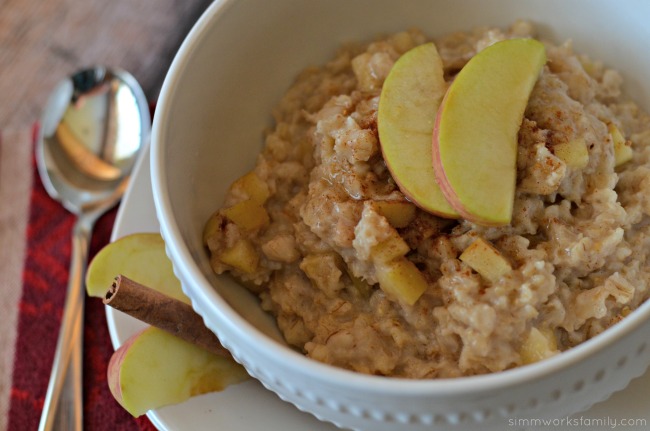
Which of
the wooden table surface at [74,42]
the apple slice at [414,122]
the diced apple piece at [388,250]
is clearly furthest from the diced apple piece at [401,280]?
the wooden table surface at [74,42]

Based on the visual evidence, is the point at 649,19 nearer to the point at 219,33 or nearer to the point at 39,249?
the point at 219,33

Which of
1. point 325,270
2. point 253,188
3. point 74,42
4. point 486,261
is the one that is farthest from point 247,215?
point 74,42

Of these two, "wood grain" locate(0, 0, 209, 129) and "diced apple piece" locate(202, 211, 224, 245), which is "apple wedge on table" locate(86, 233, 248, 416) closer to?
"diced apple piece" locate(202, 211, 224, 245)

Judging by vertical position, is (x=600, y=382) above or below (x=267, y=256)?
above

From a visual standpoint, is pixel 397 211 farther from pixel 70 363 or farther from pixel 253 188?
pixel 70 363

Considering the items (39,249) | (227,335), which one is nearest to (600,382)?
(227,335)

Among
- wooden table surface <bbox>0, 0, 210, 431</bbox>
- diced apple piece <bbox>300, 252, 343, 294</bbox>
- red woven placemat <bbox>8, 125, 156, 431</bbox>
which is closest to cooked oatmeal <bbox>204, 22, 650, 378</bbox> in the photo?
diced apple piece <bbox>300, 252, 343, 294</bbox>
